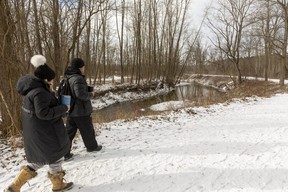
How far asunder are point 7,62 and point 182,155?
455 cm

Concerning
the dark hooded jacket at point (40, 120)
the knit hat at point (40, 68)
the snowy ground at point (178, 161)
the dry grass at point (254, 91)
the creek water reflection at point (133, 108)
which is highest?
the knit hat at point (40, 68)

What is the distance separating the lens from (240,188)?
350 cm

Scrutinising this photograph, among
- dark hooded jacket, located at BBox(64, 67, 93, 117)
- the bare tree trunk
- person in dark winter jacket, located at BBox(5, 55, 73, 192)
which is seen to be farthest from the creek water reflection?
person in dark winter jacket, located at BBox(5, 55, 73, 192)

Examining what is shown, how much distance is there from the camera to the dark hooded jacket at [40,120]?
3079 millimetres

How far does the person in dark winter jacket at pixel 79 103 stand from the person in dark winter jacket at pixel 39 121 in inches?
41.9

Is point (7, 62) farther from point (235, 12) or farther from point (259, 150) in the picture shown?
point (235, 12)

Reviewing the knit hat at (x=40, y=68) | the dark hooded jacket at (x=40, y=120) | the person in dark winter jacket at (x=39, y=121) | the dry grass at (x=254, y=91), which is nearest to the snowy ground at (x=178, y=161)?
the person in dark winter jacket at (x=39, y=121)

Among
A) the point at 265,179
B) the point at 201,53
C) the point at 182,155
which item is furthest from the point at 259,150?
the point at 201,53

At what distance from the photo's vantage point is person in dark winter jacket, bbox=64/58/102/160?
14.5 ft

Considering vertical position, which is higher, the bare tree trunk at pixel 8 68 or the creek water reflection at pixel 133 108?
the bare tree trunk at pixel 8 68

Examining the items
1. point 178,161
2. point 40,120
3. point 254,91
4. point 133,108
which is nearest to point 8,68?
point 40,120

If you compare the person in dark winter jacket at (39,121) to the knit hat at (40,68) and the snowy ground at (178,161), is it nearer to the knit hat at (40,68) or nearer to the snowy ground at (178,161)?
the knit hat at (40,68)

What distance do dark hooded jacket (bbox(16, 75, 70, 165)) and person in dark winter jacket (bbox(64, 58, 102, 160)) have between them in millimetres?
1105

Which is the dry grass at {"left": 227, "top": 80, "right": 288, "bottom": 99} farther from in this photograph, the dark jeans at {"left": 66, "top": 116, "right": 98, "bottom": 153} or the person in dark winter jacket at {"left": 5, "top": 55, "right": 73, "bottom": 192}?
the person in dark winter jacket at {"left": 5, "top": 55, "right": 73, "bottom": 192}
